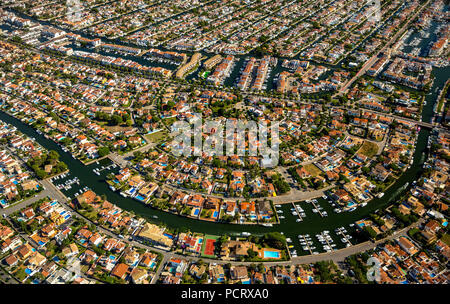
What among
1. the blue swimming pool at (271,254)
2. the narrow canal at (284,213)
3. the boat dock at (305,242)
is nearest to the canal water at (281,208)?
the narrow canal at (284,213)

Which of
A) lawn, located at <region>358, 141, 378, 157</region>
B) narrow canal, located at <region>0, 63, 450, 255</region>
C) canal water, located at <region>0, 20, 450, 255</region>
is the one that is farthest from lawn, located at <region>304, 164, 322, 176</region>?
lawn, located at <region>358, 141, 378, 157</region>

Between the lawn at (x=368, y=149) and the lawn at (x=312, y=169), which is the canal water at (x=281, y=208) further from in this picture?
the lawn at (x=368, y=149)

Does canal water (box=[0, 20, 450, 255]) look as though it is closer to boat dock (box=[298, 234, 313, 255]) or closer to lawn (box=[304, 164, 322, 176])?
boat dock (box=[298, 234, 313, 255])

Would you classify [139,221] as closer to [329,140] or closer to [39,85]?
[329,140]

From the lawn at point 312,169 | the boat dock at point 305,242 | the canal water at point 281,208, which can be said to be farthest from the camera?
the lawn at point 312,169

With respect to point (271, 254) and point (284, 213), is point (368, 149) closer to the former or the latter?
point (284, 213)

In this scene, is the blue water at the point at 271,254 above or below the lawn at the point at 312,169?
below

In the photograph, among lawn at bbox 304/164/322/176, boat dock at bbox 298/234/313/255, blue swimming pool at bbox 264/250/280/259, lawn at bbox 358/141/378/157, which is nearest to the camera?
blue swimming pool at bbox 264/250/280/259
